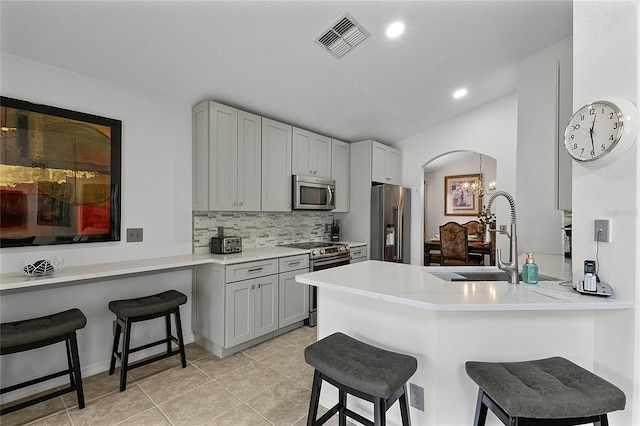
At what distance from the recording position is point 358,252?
4.43 m

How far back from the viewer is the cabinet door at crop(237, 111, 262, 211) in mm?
3290

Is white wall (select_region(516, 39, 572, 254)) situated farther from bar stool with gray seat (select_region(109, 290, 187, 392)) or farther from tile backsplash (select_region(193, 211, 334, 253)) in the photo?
bar stool with gray seat (select_region(109, 290, 187, 392))

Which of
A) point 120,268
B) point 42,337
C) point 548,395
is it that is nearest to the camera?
point 548,395

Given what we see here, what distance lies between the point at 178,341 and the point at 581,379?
269 cm

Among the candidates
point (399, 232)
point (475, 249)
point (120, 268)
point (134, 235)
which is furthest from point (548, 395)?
point (475, 249)

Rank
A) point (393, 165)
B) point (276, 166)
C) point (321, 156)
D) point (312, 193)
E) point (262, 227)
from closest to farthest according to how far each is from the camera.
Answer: point (276, 166)
point (262, 227)
point (312, 193)
point (321, 156)
point (393, 165)

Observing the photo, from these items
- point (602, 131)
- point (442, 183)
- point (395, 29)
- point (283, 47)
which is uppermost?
point (395, 29)

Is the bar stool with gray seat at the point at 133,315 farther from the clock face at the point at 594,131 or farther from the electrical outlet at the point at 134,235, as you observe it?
the clock face at the point at 594,131

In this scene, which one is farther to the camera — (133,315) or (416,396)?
(133,315)

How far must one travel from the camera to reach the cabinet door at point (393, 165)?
5.02 meters

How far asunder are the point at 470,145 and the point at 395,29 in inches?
111

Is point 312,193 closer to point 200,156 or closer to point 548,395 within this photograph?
point 200,156

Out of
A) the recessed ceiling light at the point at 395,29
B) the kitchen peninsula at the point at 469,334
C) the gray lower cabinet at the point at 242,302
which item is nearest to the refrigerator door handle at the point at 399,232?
the gray lower cabinet at the point at 242,302

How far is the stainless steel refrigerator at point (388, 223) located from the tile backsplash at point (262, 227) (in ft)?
2.43
